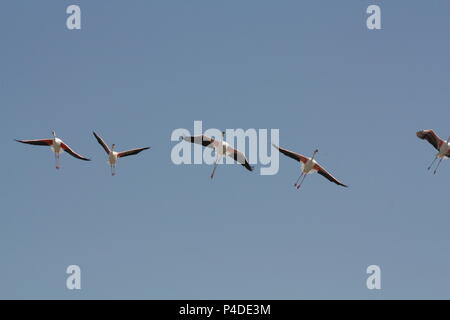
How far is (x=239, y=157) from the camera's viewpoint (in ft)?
177

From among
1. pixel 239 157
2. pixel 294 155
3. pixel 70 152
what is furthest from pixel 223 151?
pixel 70 152

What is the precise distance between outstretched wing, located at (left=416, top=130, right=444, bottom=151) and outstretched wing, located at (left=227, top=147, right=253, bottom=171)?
10.0 metres

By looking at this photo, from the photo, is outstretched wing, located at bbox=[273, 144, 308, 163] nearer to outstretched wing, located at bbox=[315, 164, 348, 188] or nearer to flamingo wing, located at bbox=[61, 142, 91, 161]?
outstretched wing, located at bbox=[315, 164, 348, 188]

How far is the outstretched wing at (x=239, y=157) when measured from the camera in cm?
5347

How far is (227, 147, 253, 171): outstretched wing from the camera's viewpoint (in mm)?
53469

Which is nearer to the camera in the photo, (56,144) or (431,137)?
(431,137)

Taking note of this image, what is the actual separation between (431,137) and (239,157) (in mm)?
11286

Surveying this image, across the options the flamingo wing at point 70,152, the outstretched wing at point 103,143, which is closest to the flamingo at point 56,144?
the flamingo wing at point 70,152

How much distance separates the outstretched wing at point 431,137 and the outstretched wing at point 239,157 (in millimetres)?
10002

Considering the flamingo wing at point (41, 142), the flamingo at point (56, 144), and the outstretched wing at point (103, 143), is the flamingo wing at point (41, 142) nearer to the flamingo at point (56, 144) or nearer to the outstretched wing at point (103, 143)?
the flamingo at point (56, 144)

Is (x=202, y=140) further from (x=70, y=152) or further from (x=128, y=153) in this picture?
(x=70, y=152)
